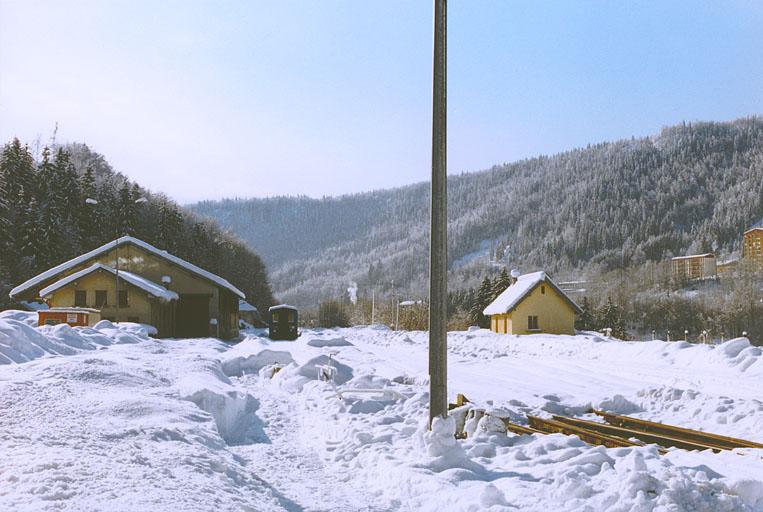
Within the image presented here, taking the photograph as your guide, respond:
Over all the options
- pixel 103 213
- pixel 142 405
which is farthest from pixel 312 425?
pixel 103 213

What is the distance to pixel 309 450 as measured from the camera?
9117 millimetres

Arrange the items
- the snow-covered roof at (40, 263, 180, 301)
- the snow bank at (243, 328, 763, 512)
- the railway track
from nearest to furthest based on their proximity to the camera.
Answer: the snow bank at (243, 328, 763, 512), the railway track, the snow-covered roof at (40, 263, 180, 301)

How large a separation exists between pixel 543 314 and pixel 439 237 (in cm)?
4345

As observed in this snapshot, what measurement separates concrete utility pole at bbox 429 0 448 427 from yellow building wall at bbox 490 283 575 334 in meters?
41.3

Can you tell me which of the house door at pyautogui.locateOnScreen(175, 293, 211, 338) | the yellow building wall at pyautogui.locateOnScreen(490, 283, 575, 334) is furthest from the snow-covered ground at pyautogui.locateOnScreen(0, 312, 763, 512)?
the yellow building wall at pyautogui.locateOnScreen(490, 283, 575, 334)

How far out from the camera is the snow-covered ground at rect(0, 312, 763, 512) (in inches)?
220

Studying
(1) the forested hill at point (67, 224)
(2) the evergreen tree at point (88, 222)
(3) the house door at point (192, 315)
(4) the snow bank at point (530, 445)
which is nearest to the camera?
(4) the snow bank at point (530, 445)

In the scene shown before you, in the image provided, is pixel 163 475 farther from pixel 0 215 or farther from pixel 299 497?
pixel 0 215

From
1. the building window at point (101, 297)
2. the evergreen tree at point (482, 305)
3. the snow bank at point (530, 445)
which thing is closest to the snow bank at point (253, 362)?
the snow bank at point (530, 445)

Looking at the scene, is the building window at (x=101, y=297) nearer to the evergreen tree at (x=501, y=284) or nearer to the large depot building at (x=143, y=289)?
the large depot building at (x=143, y=289)

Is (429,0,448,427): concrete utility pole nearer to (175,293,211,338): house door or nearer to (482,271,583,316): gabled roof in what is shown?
(175,293,211,338): house door

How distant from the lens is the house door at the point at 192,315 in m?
42.2

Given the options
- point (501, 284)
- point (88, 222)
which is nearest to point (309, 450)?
point (501, 284)

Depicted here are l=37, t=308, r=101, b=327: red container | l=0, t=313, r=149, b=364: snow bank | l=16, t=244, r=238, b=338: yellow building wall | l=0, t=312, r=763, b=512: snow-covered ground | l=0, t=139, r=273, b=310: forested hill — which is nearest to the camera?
l=0, t=312, r=763, b=512: snow-covered ground
